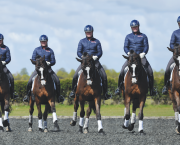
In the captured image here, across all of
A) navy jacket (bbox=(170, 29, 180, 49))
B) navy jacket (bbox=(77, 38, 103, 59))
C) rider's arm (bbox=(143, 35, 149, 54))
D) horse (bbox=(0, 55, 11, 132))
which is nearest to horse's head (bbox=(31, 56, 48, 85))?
navy jacket (bbox=(77, 38, 103, 59))

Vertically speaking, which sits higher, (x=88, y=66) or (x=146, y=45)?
(x=146, y=45)

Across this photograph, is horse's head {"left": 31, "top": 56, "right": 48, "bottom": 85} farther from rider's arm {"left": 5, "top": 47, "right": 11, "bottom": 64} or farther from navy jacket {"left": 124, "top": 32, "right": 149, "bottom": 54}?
navy jacket {"left": 124, "top": 32, "right": 149, "bottom": 54}

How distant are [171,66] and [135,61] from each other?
1915 millimetres

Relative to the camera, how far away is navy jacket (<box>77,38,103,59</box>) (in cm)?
1236

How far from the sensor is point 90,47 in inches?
487

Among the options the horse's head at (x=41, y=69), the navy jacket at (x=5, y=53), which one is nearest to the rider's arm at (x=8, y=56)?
the navy jacket at (x=5, y=53)

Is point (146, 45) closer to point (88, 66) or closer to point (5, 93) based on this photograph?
point (88, 66)

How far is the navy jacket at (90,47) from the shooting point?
487 inches

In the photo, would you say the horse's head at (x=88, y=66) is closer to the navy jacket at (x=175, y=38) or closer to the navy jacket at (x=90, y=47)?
the navy jacket at (x=90, y=47)

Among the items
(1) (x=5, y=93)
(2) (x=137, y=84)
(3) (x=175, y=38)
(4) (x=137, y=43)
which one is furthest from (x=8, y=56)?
(3) (x=175, y=38)

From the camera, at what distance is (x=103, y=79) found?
1230cm

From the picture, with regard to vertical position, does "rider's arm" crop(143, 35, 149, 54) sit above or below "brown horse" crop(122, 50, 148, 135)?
above

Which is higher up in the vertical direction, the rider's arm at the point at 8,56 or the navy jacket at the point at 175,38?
the navy jacket at the point at 175,38

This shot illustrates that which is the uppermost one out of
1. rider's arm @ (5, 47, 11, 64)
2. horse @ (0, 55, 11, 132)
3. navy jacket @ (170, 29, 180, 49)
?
navy jacket @ (170, 29, 180, 49)
